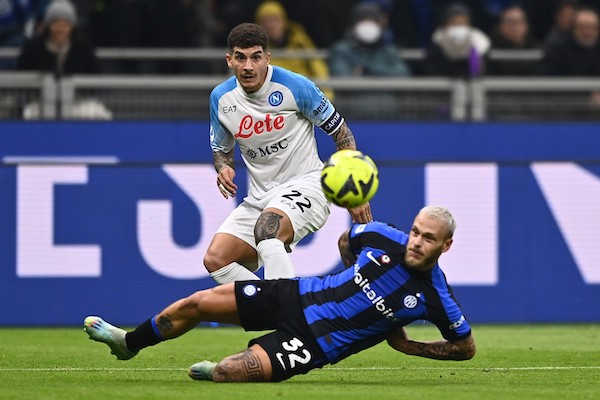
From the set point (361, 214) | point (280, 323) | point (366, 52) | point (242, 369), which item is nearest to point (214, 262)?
point (361, 214)

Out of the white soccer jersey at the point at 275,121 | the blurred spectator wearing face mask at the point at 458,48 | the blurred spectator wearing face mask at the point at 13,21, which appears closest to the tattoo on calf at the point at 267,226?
the white soccer jersey at the point at 275,121

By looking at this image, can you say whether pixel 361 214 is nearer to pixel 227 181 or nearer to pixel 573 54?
pixel 227 181

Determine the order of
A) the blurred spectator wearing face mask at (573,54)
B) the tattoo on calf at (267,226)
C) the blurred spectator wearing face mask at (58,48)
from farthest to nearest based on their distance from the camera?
1. the blurred spectator wearing face mask at (573,54)
2. the blurred spectator wearing face mask at (58,48)
3. the tattoo on calf at (267,226)

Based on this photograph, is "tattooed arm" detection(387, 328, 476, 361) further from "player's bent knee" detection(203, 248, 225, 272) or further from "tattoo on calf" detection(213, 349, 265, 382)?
"player's bent knee" detection(203, 248, 225, 272)

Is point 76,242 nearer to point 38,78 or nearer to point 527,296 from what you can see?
point 38,78

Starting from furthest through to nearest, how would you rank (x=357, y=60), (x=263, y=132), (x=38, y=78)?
(x=357, y=60) → (x=38, y=78) → (x=263, y=132)

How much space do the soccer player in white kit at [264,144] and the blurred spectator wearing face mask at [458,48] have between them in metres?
6.21

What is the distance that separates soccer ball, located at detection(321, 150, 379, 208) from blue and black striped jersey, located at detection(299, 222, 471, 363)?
23cm

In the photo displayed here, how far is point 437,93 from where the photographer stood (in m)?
15.8

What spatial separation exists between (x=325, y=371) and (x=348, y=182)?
1824mm

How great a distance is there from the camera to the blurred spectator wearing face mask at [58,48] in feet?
51.6

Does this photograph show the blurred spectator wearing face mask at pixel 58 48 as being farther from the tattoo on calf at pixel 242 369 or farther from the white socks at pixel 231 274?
the tattoo on calf at pixel 242 369

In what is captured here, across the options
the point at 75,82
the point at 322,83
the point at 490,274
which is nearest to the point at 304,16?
the point at 322,83

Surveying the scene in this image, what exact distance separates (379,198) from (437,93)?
6.15 ft
